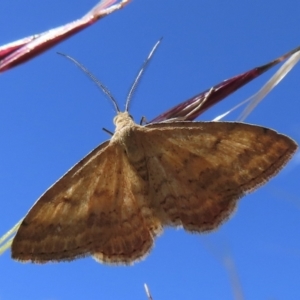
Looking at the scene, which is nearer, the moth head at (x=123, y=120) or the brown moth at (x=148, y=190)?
the brown moth at (x=148, y=190)

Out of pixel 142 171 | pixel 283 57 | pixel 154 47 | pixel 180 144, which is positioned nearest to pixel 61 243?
pixel 142 171

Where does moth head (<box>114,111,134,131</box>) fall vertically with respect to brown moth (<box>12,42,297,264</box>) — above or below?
above

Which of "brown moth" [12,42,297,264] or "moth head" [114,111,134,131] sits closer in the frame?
"brown moth" [12,42,297,264]

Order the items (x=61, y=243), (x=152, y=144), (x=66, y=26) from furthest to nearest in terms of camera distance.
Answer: (x=152, y=144) < (x=61, y=243) < (x=66, y=26)

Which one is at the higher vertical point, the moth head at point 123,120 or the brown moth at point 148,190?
the moth head at point 123,120

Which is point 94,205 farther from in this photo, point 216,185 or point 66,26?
point 66,26

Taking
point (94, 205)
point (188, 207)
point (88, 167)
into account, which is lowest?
point (188, 207)

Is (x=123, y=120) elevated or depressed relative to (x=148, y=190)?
elevated

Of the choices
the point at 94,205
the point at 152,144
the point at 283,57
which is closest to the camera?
the point at 283,57
